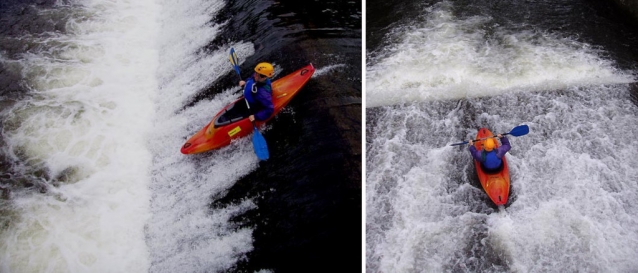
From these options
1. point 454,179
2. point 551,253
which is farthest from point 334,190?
point 551,253

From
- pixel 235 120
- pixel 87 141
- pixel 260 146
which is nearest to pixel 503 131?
pixel 260 146

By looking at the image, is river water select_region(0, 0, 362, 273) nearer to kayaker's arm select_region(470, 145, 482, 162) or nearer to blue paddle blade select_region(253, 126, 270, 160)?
blue paddle blade select_region(253, 126, 270, 160)

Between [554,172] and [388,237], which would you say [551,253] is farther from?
[388,237]

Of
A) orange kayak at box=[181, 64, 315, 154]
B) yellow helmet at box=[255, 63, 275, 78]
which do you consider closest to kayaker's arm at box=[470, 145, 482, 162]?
orange kayak at box=[181, 64, 315, 154]

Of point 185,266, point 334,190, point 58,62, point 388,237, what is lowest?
point 185,266

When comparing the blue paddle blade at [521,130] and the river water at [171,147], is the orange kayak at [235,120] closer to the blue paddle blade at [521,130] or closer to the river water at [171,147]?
the river water at [171,147]

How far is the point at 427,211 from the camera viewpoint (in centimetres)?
178

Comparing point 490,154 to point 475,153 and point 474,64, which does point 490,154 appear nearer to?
point 475,153

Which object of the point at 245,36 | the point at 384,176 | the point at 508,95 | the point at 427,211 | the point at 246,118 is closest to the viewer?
the point at 427,211

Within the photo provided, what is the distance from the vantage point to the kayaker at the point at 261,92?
197 cm

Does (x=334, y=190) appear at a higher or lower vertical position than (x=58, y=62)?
lower

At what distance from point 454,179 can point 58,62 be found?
8.38ft

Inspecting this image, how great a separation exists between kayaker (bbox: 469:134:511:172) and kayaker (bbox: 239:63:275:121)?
0.93 metres

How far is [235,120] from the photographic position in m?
2.06
